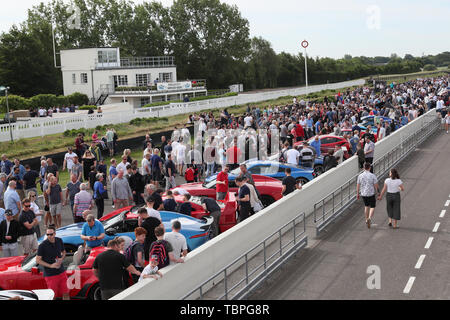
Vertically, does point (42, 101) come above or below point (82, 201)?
above

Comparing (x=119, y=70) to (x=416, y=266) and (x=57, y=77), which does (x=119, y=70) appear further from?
(x=416, y=266)

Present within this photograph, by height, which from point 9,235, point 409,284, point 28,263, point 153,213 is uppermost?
point 153,213

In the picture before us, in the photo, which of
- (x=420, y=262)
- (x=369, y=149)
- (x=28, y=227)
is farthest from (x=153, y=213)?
(x=369, y=149)

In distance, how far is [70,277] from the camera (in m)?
9.56

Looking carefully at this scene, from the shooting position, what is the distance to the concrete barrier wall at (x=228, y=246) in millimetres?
8562

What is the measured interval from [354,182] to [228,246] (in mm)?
8473

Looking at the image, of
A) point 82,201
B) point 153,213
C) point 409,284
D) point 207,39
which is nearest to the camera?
point 409,284

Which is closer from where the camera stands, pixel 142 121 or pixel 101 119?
pixel 101 119

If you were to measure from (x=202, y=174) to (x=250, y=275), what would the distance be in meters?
11.1

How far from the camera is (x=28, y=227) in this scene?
473 inches

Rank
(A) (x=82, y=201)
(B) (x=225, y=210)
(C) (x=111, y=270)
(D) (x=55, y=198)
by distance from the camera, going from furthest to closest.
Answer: (D) (x=55, y=198) → (A) (x=82, y=201) → (B) (x=225, y=210) → (C) (x=111, y=270)

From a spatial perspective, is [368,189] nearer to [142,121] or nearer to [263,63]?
[142,121]

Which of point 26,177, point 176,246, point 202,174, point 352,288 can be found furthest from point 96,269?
point 202,174

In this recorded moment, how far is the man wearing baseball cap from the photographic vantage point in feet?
38.6
